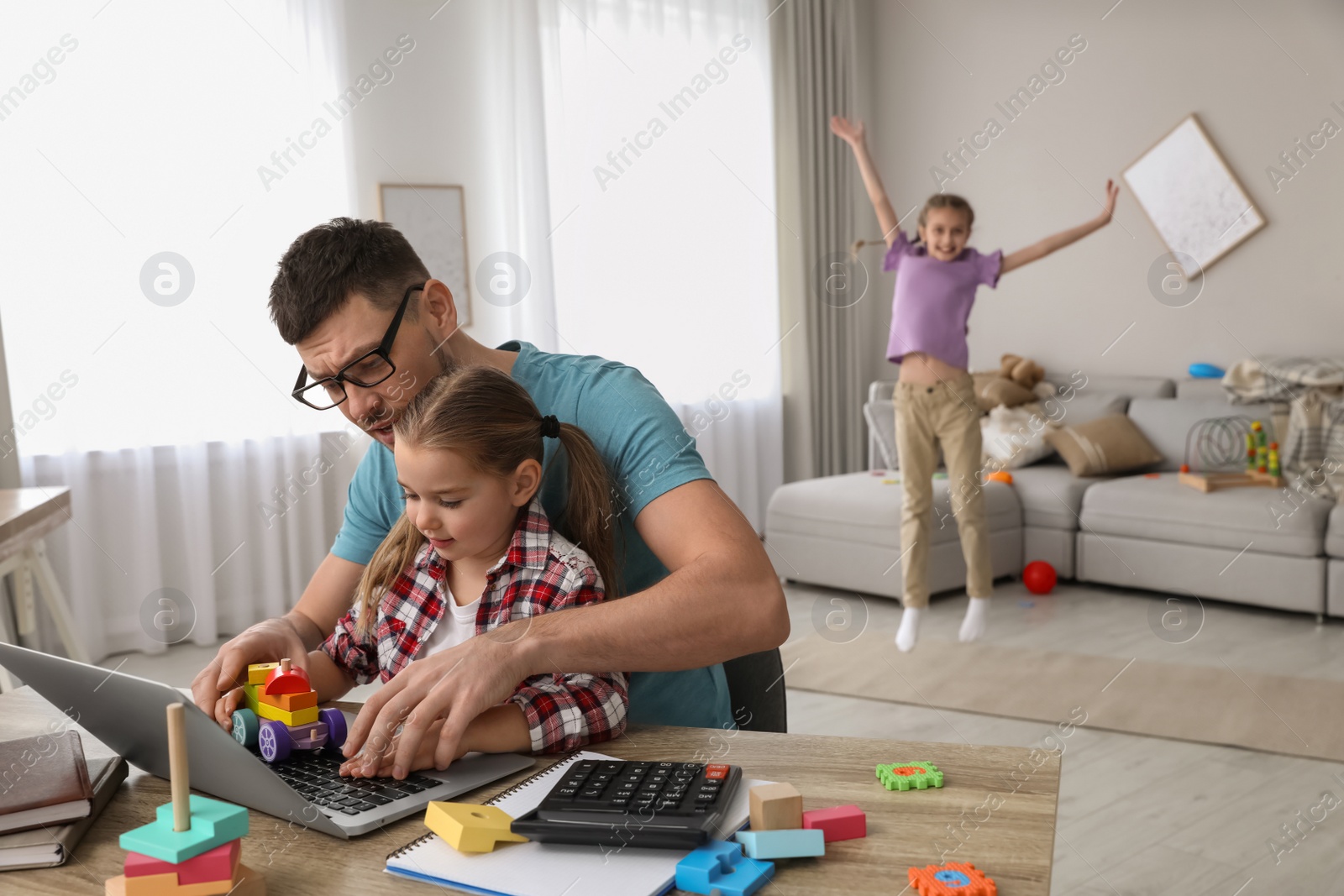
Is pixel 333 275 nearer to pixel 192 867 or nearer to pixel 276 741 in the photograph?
pixel 276 741

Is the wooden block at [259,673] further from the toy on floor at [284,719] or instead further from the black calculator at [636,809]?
the black calculator at [636,809]

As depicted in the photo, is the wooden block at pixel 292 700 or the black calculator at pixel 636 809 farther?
the wooden block at pixel 292 700

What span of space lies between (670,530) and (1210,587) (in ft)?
11.2

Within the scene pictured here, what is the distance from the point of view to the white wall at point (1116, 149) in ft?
15.0

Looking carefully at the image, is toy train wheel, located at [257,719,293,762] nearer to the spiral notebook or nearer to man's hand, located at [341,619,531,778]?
man's hand, located at [341,619,531,778]

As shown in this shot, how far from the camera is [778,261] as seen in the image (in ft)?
18.4

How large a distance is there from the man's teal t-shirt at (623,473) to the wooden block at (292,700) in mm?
376

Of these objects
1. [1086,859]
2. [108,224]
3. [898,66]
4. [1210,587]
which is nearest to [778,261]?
[898,66]

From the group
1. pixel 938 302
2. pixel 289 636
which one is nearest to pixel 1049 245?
pixel 938 302

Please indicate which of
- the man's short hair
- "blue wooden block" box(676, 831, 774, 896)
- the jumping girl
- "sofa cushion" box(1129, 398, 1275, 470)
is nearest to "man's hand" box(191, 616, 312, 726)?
the man's short hair

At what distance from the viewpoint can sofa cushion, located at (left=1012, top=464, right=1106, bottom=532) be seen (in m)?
4.42

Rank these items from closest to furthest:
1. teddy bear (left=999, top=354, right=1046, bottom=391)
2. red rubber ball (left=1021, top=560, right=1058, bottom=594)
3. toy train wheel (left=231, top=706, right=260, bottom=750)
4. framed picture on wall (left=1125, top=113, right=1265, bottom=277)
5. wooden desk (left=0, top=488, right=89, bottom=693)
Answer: toy train wheel (left=231, top=706, right=260, bottom=750), wooden desk (left=0, top=488, right=89, bottom=693), red rubber ball (left=1021, top=560, right=1058, bottom=594), framed picture on wall (left=1125, top=113, right=1265, bottom=277), teddy bear (left=999, top=354, right=1046, bottom=391)

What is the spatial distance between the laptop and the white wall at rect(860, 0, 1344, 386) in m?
4.57

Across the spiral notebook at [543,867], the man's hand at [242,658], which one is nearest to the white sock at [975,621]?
the man's hand at [242,658]
